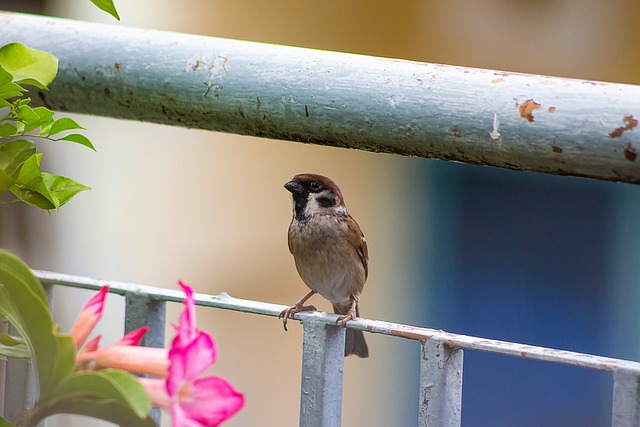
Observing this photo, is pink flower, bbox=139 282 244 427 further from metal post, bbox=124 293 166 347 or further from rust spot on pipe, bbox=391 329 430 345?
metal post, bbox=124 293 166 347

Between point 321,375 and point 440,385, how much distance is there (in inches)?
4.4

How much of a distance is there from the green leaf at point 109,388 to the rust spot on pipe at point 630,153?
0.99 ft

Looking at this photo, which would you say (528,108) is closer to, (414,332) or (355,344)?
(414,332)

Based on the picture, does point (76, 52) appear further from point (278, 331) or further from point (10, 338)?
point (278, 331)

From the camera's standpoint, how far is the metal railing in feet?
2.14

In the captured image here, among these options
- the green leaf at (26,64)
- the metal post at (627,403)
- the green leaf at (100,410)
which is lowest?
the green leaf at (100,410)

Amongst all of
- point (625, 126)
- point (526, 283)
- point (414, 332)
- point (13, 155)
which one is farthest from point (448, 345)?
point (526, 283)

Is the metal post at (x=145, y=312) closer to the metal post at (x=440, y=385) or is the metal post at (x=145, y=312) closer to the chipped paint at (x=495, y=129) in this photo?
the metal post at (x=440, y=385)

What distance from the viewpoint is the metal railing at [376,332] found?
651mm

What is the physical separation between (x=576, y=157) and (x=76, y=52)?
428 mm

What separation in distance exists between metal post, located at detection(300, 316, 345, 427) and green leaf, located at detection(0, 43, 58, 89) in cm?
30

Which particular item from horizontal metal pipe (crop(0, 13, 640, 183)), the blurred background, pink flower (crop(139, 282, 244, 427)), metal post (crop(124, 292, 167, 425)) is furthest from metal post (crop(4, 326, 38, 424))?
the blurred background

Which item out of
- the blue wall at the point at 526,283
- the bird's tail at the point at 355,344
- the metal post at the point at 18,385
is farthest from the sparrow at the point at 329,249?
the blue wall at the point at 526,283

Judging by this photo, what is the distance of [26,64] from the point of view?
0.64 m
